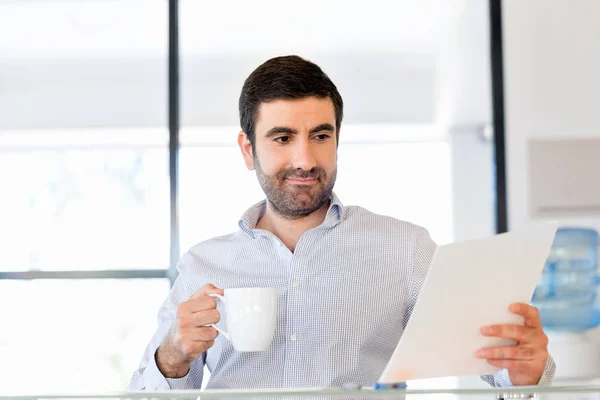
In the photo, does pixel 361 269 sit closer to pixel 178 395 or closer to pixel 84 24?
pixel 178 395

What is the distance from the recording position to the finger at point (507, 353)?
47.1 inches

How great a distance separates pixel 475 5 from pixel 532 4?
1.22 ft

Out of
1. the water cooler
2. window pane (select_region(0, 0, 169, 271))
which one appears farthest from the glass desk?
window pane (select_region(0, 0, 169, 271))

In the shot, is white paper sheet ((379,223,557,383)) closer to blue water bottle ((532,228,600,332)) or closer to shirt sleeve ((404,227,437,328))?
shirt sleeve ((404,227,437,328))

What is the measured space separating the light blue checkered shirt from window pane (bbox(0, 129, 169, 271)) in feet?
7.29

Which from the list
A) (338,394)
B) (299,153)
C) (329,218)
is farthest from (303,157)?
(338,394)

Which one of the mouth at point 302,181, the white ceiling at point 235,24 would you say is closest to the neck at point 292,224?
the mouth at point 302,181

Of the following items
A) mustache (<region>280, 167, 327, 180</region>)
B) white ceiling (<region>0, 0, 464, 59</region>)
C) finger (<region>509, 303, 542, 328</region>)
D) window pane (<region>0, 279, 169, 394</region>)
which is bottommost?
window pane (<region>0, 279, 169, 394</region>)

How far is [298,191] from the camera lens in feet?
5.54

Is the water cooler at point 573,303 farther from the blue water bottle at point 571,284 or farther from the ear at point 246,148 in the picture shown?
the ear at point 246,148

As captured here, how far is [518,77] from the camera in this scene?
141 inches

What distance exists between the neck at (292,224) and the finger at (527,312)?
65cm

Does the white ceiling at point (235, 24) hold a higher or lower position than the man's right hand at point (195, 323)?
higher

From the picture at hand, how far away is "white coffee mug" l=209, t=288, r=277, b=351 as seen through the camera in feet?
4.22
